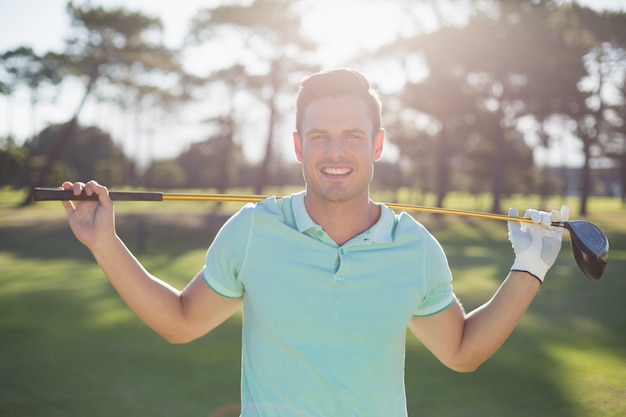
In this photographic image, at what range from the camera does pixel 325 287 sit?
1.89m

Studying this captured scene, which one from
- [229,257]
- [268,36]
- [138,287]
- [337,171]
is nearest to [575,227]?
[337,171]

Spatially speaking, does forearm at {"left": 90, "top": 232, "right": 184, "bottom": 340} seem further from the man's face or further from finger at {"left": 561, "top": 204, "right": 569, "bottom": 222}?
finger at {"left": 561, "top": 204, "right": 569, "bottom": 222}

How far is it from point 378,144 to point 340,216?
0.34 m

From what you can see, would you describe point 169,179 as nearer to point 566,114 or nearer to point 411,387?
point 566,114

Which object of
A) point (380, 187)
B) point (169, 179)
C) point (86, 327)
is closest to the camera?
point (86, 327)

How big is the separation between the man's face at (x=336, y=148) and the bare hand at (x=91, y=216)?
0.65 metres

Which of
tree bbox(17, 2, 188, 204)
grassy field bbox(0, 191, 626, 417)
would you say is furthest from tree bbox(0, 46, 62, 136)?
grassy field bbox(0, 191, 626, 417)

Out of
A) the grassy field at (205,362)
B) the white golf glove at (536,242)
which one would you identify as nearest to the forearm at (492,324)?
the white golf glove at (536,242)

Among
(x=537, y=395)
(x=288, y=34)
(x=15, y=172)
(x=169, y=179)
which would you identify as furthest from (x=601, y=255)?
(x=169, y=179)

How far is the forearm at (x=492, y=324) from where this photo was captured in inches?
82.2

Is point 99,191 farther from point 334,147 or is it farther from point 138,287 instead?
point 334,147

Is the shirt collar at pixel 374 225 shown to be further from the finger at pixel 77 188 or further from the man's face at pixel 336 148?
the finger at pixel 77 188

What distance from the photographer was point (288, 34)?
89.4ft

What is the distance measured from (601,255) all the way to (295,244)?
57.5 inches
